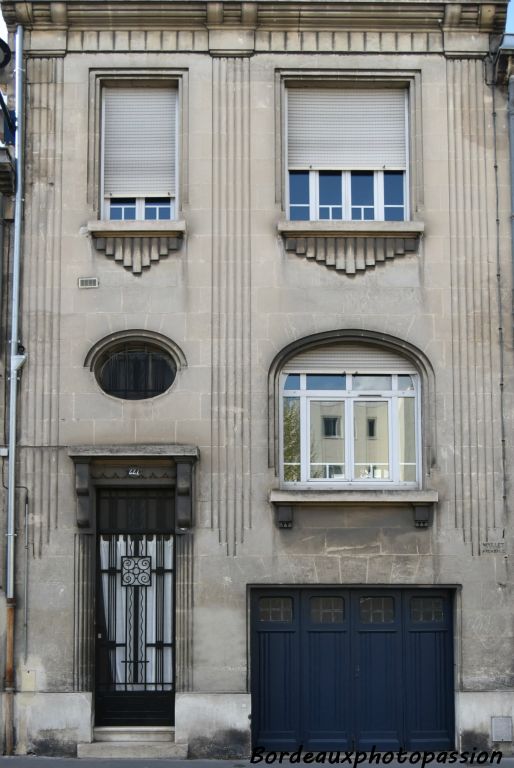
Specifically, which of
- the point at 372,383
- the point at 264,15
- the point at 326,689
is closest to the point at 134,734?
the point at 326,689

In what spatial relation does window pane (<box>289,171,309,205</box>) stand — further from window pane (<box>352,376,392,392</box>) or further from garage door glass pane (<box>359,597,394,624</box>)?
garage door glass pane (<box>359,597,394,624</box>)

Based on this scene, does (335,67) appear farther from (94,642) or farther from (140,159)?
(94,642)

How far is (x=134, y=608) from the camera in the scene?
49.5 ft

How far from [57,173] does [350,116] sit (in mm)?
4505

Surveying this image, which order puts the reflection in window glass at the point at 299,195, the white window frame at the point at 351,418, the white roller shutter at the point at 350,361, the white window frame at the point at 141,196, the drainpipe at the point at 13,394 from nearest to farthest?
the drainpipe at the point at 13,394
the white window frame at the point at 351,418
the white roller shutter at the point at 350,361
the white window frame at the point at 141,196
the reflection in window glass at the point at 299,195

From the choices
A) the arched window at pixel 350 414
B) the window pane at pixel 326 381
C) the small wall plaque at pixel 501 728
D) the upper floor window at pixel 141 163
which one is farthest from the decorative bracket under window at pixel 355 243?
Result: the small wall plaque at pixel 501 728

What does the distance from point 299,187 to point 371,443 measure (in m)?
4.01

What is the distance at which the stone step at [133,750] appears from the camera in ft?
47.0

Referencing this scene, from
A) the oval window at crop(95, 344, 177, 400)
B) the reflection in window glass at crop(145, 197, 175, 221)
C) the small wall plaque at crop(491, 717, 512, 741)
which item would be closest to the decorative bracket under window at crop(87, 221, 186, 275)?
the reflection in window glass at crop(145, 197, 175, 221)

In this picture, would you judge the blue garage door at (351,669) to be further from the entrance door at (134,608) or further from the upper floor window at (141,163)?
the upper floor window at (141,163)

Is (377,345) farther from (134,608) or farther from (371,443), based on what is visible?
(134,608)

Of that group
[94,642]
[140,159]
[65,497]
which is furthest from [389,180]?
[94,642]

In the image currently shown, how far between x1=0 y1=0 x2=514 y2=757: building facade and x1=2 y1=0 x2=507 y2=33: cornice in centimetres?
4

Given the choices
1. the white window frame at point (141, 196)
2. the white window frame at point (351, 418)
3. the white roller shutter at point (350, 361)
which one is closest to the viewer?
the white window frame at point (351, 418)
